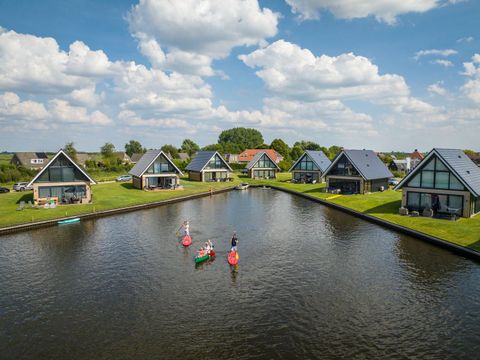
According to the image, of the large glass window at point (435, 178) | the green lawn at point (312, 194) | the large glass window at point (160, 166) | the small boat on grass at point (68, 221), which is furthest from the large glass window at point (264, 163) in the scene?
the small boat on grass at point (68, 221)

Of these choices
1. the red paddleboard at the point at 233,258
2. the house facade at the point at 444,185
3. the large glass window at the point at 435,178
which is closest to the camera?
the red paddleboard at the point at 233,258

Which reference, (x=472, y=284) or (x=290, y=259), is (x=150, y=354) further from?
(x=472, y=284)

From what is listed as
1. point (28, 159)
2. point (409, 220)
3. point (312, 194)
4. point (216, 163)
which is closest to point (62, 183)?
point (216, 163)

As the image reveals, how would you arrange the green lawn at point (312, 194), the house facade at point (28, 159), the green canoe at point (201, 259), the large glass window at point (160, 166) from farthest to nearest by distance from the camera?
the house facade at point (28, 159), the large glass window at point (160, 166), the green lawn at point (312, 194), the green canoe at point (201, 259)

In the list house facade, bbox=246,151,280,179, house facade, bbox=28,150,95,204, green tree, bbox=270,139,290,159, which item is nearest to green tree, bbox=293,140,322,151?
green tree, bbox=270,139,290,159

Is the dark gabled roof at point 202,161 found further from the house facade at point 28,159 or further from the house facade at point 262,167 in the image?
the house facade at point 28,159

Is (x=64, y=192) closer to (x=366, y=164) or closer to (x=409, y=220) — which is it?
(x=409, y=220)

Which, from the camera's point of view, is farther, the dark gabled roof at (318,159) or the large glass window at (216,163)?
the large glass window at (216,163)

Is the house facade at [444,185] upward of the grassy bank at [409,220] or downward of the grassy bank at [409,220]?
upward
